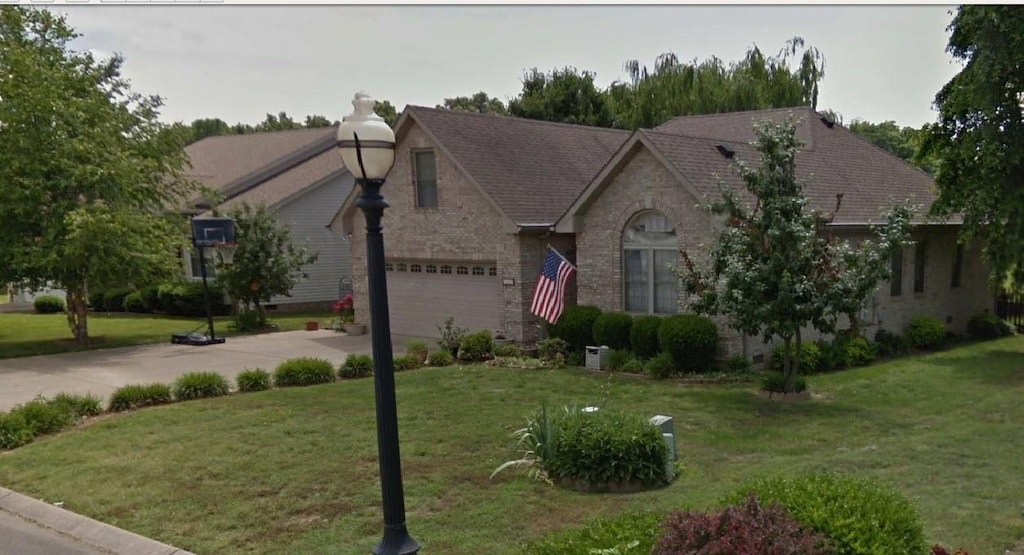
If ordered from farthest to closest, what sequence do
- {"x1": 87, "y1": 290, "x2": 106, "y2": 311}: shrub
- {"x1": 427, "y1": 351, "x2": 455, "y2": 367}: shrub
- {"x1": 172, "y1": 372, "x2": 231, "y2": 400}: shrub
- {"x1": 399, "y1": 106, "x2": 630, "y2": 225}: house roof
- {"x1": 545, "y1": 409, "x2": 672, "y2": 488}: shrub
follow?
{"x1": 87, "y1": 290, "x2": 106, "y2": 311}: shrub < {"x1": 399, "y1": 106, "x2": 630, "y2": 225}: house roof < {"x1": 427, "y1": 351, "x2": 455, "y2": 367}: shrub < {"x1": 172, "y1": 372, "x2": 231, "y2": 400}: shrub < {"x1": 545, "y1": 409, "x2": 672, "y2": 488}: shrub

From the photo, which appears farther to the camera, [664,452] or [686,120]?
[686,120]

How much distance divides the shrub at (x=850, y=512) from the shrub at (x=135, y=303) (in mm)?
29915

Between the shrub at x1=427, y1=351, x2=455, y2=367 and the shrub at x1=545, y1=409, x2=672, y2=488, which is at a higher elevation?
the shrub at x1=545, y1=409, x2=672, y2=488

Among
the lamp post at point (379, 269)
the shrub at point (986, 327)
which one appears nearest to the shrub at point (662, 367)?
the lamp post at point (379, 269)

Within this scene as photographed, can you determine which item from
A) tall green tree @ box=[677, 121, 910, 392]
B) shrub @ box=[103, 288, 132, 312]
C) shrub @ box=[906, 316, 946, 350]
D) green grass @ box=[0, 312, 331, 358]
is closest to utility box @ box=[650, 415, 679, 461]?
tall green tree @ box=[677, 121, 910, 392]

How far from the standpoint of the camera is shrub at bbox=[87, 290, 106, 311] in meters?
31.2

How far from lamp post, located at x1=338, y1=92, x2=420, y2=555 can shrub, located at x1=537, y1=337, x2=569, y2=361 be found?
36.7ft

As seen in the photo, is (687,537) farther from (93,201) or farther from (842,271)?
(93,201)

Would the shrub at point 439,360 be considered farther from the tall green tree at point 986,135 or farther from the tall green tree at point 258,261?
the tall green tree at point 986,135

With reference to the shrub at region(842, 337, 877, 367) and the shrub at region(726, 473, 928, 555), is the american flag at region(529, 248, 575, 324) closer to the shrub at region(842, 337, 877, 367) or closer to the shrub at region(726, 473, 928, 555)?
the shrub at region(842, 337, 877, 367)

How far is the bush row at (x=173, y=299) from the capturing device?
2809 cm

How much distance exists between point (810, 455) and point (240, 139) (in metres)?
34.3

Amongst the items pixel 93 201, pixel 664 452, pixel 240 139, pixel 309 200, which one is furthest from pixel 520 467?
pixel 240 139

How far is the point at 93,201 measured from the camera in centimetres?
2008
